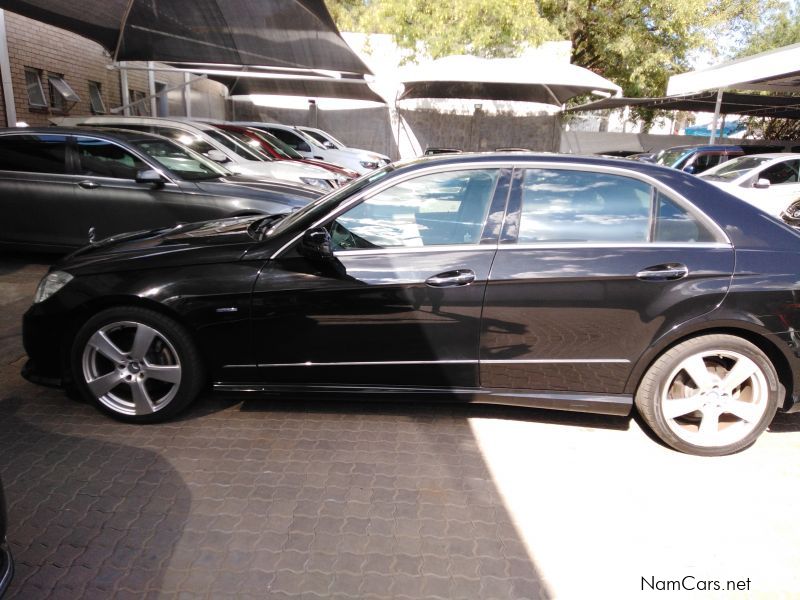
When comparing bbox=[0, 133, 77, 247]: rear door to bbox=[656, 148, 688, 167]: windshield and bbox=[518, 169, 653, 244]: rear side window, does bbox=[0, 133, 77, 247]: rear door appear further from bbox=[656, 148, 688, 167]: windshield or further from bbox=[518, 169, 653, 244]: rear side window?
bbox=[656, 148, 688, 167]: windshield

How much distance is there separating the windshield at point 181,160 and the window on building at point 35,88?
6.17 metres

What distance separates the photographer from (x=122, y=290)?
3.30m

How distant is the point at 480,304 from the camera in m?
3.17

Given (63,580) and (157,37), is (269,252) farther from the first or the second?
(157,37)

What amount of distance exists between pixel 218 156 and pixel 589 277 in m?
7.11

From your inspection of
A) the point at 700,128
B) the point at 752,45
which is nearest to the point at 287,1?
the point at 752,45

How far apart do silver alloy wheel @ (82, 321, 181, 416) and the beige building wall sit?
9.29 metres

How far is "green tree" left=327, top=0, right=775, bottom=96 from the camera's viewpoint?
1892 cm

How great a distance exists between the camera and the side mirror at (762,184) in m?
10.4

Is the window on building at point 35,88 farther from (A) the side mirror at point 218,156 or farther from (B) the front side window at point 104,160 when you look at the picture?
(B) the front side window at point 104,160

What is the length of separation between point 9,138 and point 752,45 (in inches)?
1301

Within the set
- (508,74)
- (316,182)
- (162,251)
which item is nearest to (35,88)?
(316,182)

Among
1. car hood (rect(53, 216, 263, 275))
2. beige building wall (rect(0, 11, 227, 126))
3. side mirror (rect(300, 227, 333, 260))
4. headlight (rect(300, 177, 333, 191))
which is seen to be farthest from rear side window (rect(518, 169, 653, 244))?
beige building wall (rect(0, 11, 227, 126))

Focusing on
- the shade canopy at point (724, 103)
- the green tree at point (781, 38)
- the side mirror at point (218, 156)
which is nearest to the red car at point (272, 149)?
the side mirror at point (218, 156)
